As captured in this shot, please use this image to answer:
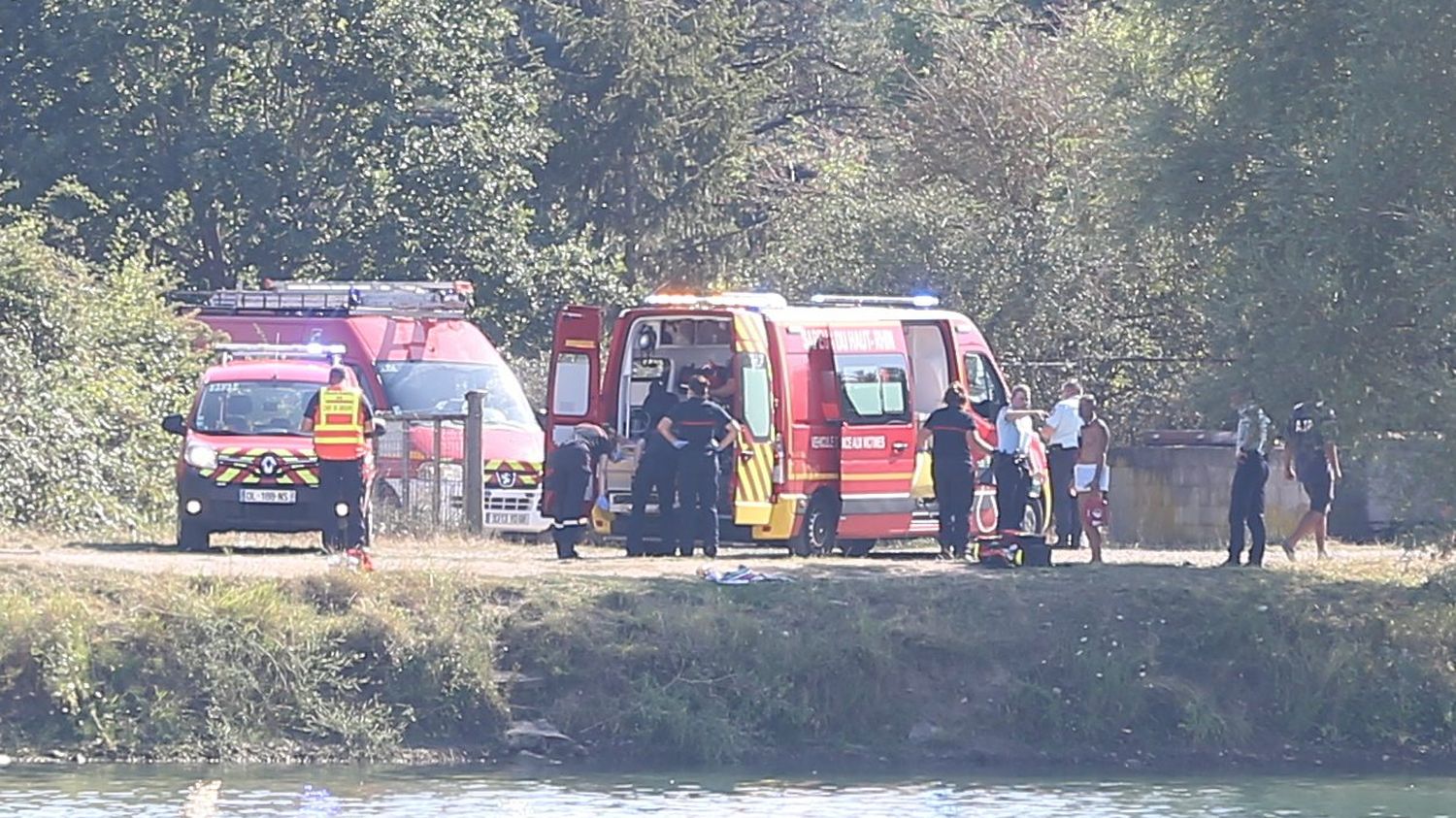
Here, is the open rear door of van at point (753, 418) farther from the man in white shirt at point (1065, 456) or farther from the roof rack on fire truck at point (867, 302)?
the man in white shirt at point (1065, 456)

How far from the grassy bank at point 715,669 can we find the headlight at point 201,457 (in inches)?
122

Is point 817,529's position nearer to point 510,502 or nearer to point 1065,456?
point 1065,456

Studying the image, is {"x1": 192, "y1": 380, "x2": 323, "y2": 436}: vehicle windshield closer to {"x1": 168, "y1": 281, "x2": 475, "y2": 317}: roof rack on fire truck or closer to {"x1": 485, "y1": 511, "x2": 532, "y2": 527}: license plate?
{"x1": 485, "y1": 511, "x2": 532, "y2": 527}: license plate

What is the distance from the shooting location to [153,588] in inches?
660

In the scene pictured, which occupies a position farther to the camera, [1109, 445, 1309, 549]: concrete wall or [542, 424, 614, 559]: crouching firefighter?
[1109, 445, 1309, 549]: concrete wall

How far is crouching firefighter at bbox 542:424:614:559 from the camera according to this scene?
64.0 feet

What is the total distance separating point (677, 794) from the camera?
15211mm

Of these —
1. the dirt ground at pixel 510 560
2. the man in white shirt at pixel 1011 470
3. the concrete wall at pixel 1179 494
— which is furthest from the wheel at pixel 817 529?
the concrete wall at pixel 1179 494

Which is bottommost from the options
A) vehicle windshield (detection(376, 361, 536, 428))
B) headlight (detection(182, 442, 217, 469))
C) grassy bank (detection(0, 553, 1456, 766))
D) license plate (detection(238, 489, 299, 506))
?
grassy bank (detection(0, 553, 1456, 766))

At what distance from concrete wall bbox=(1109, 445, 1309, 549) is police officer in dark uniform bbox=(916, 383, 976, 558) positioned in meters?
6.96

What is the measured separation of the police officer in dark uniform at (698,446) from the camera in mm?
19141

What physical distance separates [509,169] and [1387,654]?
60.3ft

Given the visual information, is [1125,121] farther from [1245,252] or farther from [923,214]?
[923,214]

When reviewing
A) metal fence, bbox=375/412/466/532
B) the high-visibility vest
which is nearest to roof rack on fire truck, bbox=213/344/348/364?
metal fence, bbox=375/412/466/532
